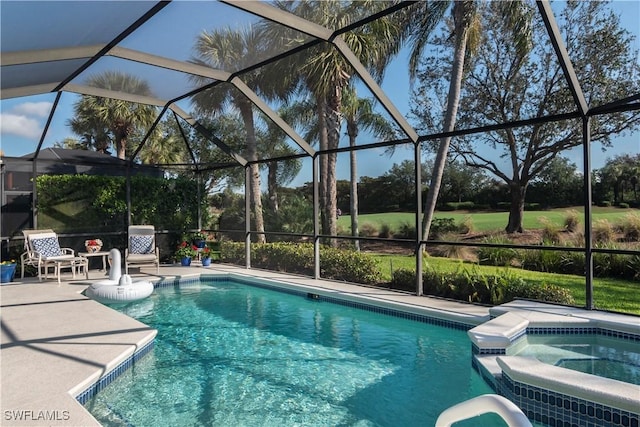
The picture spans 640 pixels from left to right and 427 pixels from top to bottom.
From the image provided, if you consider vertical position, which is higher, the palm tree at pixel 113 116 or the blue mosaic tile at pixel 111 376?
the palm tree at pixel 113 116

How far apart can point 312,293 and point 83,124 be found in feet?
50.7

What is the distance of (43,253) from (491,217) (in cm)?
1363

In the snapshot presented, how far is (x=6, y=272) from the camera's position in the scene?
817 cm

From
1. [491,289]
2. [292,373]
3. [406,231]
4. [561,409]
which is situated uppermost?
[406,231]

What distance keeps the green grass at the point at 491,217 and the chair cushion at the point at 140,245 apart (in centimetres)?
838

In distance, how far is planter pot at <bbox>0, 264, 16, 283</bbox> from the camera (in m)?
8.12

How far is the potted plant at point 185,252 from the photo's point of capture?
10.7 metres

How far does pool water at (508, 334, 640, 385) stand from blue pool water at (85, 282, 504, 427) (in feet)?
2.53

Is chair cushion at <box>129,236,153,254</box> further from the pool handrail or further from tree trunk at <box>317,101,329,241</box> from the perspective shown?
the pool handrail

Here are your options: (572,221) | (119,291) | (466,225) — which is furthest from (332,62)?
(572,221)

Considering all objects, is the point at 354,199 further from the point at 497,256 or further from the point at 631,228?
the point at 631,228

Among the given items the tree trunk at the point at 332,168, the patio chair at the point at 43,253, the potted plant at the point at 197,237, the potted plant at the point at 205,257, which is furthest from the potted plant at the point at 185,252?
the tree trunk at the point at 332,168

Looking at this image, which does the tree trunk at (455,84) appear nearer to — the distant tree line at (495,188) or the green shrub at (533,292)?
the green shrub at (533,292)

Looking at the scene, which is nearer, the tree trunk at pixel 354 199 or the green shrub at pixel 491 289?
the green shrub at pixel 491 289
